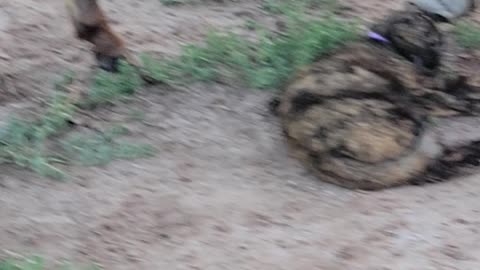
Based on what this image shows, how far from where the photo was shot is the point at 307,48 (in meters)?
4.78

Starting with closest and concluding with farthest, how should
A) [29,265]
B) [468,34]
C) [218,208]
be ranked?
[29,265]
[218,208]
[468,34]

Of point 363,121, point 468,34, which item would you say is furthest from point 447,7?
point 363,121

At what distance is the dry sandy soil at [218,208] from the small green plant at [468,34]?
1.27m

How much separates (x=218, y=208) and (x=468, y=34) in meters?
2.07

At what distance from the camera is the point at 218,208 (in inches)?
152

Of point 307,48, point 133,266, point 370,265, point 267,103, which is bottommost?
point 133,266

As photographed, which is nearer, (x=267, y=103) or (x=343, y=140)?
(x=343, y=140)

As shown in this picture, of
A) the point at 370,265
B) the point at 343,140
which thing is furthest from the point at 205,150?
the point at 370,265

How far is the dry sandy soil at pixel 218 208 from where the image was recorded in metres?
3.56

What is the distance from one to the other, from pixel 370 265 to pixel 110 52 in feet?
6.42

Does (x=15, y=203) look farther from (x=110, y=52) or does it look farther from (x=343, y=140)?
(x=343, y=140)

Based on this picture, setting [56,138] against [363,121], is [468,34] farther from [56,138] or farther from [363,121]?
[56,138]

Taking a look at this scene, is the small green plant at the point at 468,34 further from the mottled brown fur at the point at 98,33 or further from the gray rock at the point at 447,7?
the mottled brown fur at the point at 98,33

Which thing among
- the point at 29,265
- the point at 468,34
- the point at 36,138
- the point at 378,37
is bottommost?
the point at 29,265
